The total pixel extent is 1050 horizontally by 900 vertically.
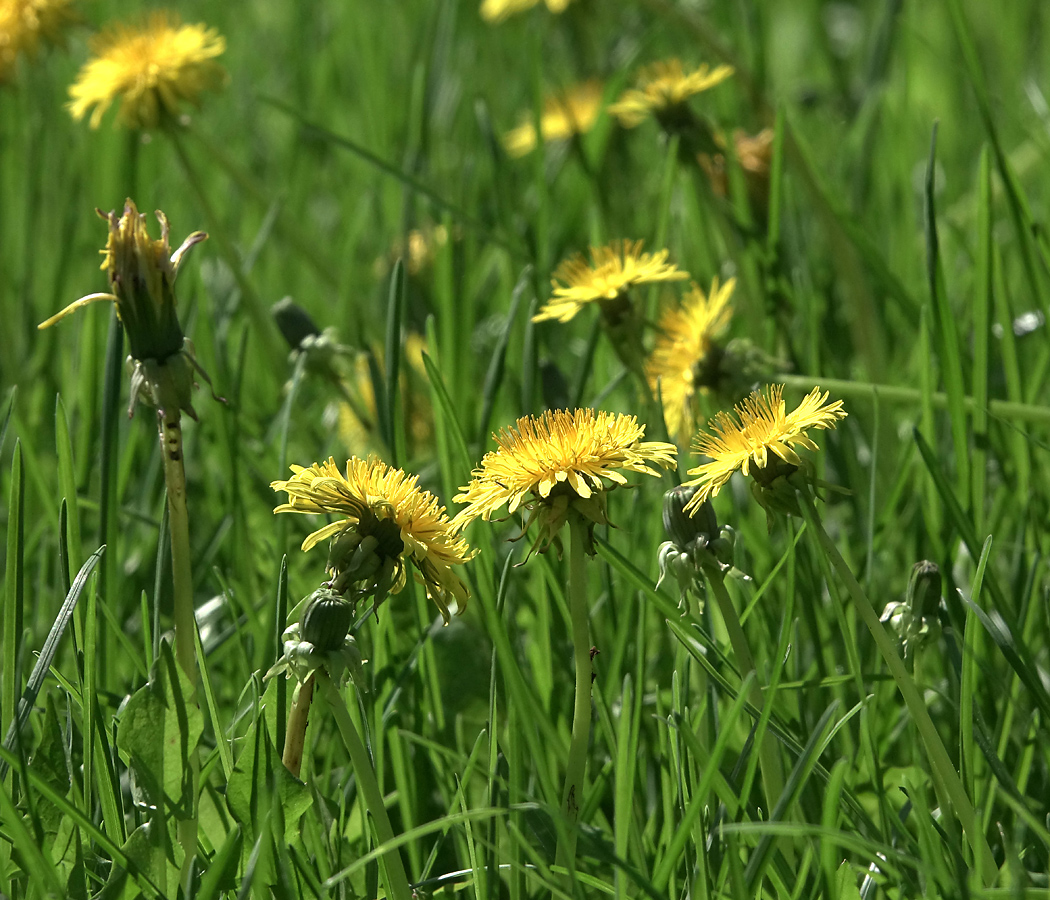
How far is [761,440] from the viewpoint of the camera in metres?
0.72

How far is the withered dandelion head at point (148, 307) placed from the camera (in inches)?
30.9

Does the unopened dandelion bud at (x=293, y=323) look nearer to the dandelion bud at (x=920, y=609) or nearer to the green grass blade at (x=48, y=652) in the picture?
the green grass blade at (x=48, y=652)

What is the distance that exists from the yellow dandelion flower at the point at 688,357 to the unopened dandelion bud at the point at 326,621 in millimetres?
523

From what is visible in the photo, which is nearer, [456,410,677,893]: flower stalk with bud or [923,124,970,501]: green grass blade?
[456,410,677,893]: flower stalk with bud

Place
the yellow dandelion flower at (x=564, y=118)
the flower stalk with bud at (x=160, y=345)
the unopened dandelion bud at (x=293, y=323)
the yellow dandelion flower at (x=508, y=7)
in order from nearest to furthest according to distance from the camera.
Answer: the flower stalk with bud at (x=160, y=345)
the unopened dandelion bud at (x=293, y=323)
the yellow dandelion flower at (x=564, y=118)
the yellow dandelion flower at (x=508, y=7)

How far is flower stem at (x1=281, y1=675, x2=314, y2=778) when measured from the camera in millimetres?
735

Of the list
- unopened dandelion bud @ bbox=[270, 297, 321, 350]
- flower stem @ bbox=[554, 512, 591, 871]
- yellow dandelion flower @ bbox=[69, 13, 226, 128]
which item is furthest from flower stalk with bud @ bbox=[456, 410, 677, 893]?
yellow dandelion flower @ bbox=[69, 13, 226, 128]

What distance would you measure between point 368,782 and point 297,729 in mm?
87

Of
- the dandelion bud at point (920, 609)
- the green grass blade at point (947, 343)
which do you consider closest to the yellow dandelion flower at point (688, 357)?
the green grass blade at point (947, 343)

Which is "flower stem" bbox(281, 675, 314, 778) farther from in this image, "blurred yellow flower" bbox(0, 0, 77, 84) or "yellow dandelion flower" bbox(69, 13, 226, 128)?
"blurred yellow flower" bbox(0, 0, 77, 84)

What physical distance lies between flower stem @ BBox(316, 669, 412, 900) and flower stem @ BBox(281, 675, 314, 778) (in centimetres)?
3

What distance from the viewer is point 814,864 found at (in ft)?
2.64

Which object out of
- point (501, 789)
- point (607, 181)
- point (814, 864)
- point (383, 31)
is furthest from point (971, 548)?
point (383, 31)

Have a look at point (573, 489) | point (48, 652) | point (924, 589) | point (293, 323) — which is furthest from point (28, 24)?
point (924, 589)
